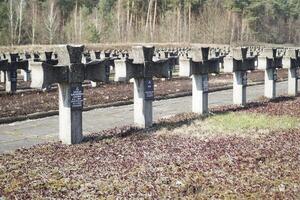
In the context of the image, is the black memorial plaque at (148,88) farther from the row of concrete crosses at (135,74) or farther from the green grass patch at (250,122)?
the green grass patch at (250,122)

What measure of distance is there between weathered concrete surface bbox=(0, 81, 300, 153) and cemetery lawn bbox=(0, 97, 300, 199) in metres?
1.27

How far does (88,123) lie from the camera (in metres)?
16.9

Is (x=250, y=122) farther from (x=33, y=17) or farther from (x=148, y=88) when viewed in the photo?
(x=33, y=17)

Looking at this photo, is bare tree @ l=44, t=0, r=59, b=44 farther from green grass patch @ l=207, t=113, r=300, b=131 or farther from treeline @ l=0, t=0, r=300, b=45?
green grass patch @ l=207, t=113, r=300, b=131

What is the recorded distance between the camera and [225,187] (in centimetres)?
865

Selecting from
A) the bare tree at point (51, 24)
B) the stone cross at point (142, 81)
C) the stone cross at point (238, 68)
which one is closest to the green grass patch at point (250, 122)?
the stone cross at point (142, 81)

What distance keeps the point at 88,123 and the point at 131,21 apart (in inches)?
2947

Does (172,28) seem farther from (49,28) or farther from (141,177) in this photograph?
(141,177)

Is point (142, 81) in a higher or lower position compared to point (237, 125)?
higher

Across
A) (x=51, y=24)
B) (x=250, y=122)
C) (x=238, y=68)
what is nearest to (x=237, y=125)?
(x=250, y=122)

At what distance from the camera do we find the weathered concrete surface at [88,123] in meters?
13.9

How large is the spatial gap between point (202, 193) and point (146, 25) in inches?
3190

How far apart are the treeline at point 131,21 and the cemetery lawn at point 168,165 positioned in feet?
213

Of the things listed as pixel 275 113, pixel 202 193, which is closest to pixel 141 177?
pixel 202 193
